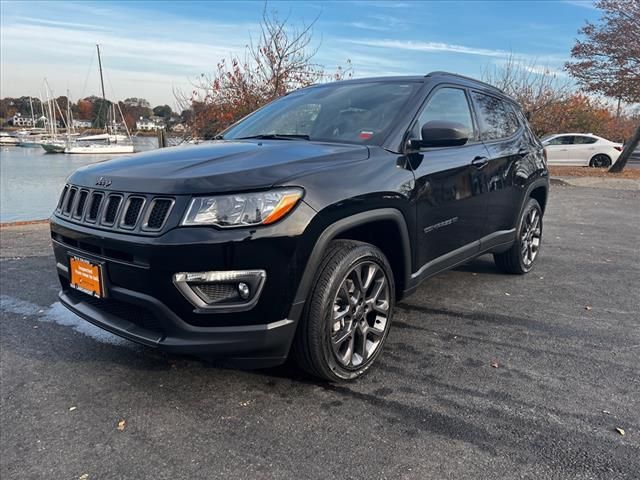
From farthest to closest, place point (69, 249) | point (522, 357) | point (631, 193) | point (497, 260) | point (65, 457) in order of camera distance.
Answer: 1. point (631, 193)
2. point (497, 260)
3. point (522, 357)
4. point (69, 249)
5. point (65, 457)

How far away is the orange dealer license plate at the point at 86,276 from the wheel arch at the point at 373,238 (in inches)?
40.9

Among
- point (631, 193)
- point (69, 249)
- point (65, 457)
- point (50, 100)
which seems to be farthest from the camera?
point (50, 100)

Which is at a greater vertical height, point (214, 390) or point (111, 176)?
point (111, 176)

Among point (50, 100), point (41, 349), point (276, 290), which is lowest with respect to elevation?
point (41, 349)

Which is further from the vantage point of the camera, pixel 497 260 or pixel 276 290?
pixel 497 260

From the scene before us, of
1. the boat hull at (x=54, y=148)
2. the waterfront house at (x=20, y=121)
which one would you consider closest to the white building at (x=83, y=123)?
the waterfront house at (x=20, y=121)

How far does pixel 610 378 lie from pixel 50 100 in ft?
223

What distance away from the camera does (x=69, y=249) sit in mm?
2826

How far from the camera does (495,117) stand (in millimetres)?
4559

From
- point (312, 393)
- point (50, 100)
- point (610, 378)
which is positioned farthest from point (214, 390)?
point (50, 100)

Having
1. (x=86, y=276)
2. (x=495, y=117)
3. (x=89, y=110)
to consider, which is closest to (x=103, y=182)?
(x=86, y=276)

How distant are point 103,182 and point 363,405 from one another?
184 cm

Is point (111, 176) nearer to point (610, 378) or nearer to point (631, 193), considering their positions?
point (610, 378)

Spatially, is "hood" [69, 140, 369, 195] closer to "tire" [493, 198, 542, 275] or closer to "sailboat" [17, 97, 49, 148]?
"tire" [493, 198, 542, 275]
